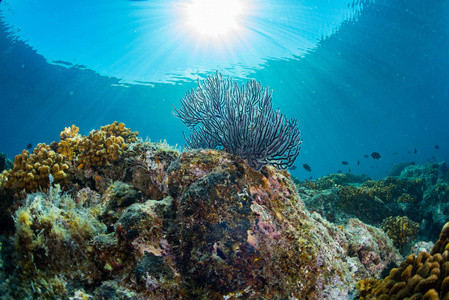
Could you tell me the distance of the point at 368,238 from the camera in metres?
4.58

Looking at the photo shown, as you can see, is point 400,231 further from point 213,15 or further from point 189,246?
point 213,15

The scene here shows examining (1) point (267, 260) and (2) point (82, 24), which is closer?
(1) point (267, 260)

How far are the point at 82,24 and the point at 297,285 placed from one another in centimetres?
3099

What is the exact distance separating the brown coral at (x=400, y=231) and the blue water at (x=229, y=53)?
7.93 metres

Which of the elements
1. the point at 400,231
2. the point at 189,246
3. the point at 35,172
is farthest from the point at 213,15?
the point at 189,246

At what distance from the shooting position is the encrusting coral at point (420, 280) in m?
1.84

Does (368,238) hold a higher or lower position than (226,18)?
lower

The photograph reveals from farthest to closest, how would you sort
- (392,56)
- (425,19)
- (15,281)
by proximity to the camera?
(392,56), (425,19), (15,281)

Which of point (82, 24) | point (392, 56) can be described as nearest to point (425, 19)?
point (392, 56)

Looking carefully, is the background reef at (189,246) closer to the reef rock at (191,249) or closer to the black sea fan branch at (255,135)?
the reef rock at (191,249)

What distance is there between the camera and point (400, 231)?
675cm

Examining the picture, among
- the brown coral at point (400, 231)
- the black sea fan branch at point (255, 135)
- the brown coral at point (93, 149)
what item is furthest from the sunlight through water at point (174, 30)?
the brown coral at point (400, 231)

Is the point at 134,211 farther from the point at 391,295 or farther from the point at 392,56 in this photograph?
the point at 392,56

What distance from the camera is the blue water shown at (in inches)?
881
